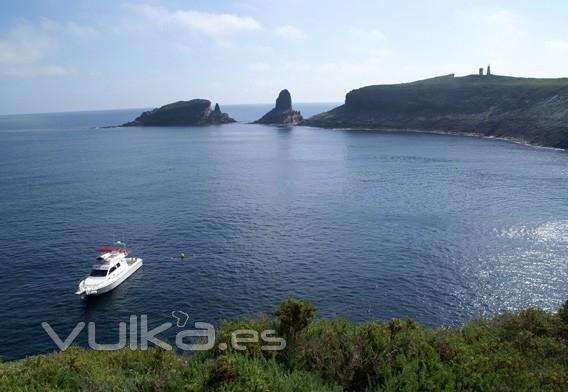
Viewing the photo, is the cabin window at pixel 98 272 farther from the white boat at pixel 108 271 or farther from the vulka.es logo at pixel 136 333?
the vulka.es logo at pixel 136 333

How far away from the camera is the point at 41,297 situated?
5756 cm

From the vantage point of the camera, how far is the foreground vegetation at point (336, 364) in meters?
21.8

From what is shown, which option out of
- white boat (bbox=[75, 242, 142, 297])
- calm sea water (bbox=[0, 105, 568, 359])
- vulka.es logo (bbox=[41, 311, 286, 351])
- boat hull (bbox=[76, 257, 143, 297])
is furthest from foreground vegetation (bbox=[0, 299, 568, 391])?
white boat (bbox=[75, 242, 142, 297])

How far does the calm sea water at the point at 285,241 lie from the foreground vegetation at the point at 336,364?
24.9 meters

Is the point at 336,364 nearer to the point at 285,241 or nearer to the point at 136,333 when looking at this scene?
the point at 136,333

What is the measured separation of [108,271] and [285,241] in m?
27.2

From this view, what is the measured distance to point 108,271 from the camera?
202 ft

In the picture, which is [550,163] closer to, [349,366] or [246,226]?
[246,226]

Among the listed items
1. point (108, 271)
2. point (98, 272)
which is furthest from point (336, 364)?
point (98, 272)

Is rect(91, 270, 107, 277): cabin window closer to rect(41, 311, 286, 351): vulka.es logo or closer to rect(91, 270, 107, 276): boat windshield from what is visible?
rect(91, 270, 107, 276): boat windshield

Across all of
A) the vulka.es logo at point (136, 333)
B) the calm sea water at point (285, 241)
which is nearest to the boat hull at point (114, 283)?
the calm sea water at point (285, 241)

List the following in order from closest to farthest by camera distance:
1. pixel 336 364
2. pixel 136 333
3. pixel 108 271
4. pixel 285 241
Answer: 1. pixel 336 364
2. pixel 136 333
3. pixel 108 271
4. pixel 285 241

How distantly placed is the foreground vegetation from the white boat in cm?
3224

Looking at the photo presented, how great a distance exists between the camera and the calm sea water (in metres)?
55.7
